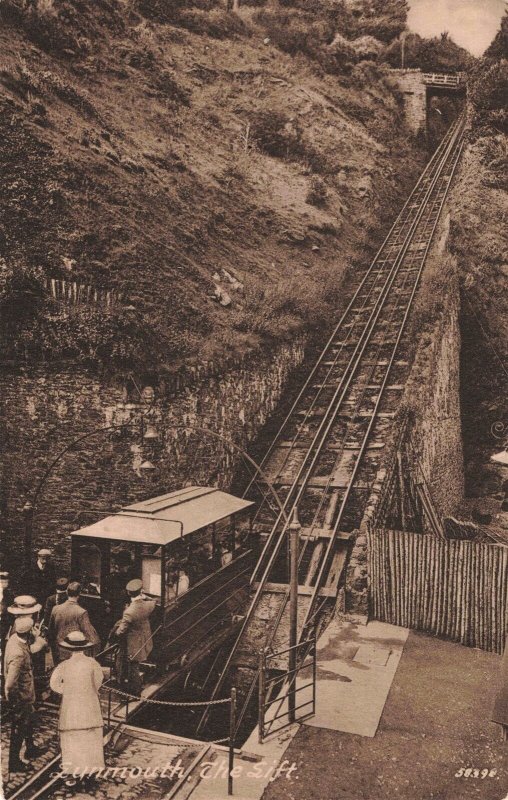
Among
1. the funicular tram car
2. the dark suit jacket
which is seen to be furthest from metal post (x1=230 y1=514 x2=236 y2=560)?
the dark suit jacket

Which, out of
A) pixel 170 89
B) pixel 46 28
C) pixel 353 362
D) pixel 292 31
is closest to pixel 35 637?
pixel 353 362

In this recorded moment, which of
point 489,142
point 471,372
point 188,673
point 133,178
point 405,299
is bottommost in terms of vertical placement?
point 188,673

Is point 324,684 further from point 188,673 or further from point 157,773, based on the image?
point 157,773

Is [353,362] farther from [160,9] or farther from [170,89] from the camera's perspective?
[160,9]

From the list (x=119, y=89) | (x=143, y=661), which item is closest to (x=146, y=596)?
(x=143, y=661)

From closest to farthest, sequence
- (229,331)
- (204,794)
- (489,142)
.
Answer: (204,794) → (229,331) → (489,142)

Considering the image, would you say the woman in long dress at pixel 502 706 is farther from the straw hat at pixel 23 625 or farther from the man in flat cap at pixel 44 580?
the man in flat cap at pixel 44 580

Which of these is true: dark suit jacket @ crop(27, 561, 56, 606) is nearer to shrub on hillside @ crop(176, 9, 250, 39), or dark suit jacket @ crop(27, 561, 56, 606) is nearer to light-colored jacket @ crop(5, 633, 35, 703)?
light-colored jacket @ crop(5, 633, 35, 703)
